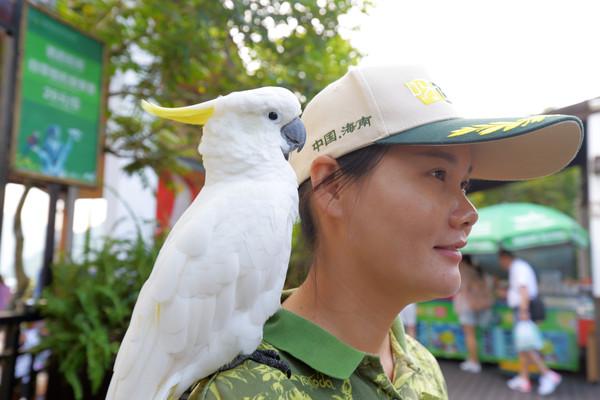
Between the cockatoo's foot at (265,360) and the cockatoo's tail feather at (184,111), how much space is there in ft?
1.55

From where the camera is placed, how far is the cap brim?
0.81 meters

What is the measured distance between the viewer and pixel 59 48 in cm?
229

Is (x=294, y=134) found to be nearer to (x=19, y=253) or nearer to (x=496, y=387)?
(x=19, y=253)

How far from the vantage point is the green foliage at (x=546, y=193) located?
39.9 ft

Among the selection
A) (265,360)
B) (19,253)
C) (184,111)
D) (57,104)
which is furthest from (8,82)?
A: (265,360)

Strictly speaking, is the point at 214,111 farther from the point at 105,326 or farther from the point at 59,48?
the point at 59,48

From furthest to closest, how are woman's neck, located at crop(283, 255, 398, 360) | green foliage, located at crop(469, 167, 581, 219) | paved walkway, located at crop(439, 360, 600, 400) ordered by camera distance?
green foliage, located at crop(469, 167, 581, 219), paved walkway, located at crop(439, 360, 600, 400), woman's neck, located at crop(283, 255, 398, 360)

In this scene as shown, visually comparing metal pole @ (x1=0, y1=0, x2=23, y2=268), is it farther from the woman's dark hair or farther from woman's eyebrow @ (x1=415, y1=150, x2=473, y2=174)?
woman's eyebrow @ (x1=415, y1=150, x2=473, y2=174)

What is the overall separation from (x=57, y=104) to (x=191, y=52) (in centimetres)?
79

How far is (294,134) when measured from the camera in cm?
99

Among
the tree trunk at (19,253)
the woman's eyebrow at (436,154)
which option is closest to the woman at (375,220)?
the woman's eyebrow at (436,154)

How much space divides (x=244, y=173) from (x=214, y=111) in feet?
0.45

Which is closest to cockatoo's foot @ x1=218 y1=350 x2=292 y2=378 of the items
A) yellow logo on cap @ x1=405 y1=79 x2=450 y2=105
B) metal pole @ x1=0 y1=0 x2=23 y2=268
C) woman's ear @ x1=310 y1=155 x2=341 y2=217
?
woman's ear @ x1=310 y1=155 x2=341 y2=217

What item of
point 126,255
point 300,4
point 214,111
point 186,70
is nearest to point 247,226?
point 214,111
